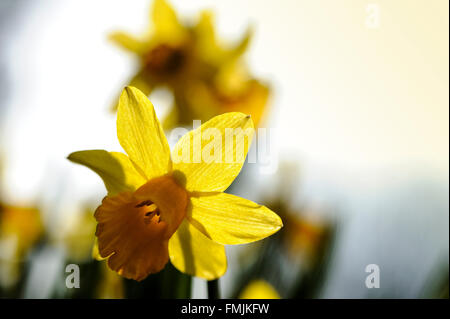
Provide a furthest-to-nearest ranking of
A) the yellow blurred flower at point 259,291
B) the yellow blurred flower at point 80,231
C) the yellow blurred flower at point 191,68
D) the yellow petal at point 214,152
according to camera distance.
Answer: the yellow blurred flower at point 191,68 < the yellow blurred flower at point 80,231 < the yellow blurred flower at point 259,291 < the yellow petal at point 214,152

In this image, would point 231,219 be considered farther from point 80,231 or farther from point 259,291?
point 80,231

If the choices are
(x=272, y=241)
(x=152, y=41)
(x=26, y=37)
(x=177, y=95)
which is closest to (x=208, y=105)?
(x=177, y=95)

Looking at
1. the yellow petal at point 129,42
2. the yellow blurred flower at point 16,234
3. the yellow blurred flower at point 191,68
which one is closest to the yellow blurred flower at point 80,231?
the yellow blurred flower at point 16,234

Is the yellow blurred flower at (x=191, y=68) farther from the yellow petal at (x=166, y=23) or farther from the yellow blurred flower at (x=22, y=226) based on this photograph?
the yellow blurred flower at (x=22, y=226)

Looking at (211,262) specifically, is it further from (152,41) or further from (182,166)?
(152,41)

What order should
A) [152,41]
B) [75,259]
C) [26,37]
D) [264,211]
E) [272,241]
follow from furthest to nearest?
[26,37] < [152,41] < [272,241] < [75,259] < [264,211]

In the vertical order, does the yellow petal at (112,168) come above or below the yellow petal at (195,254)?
above
